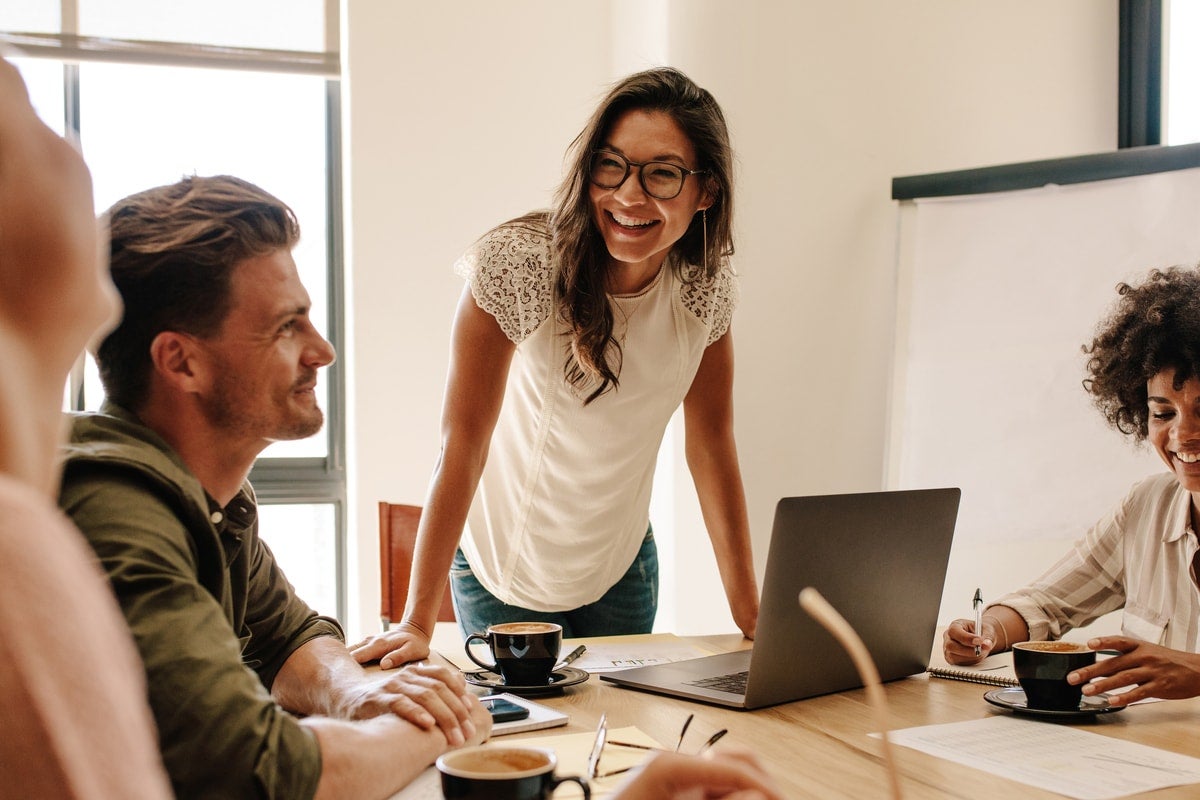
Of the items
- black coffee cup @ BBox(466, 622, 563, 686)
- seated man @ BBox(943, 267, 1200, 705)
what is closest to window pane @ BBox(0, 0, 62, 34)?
black coffee cup @ BBox(466, 622, 563, 686)

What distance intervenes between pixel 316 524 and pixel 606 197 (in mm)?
2063

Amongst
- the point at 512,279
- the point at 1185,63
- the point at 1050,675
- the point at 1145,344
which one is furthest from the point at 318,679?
the point at 1185,63

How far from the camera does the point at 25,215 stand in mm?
359

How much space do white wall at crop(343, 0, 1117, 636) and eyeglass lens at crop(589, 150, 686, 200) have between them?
1154 mm

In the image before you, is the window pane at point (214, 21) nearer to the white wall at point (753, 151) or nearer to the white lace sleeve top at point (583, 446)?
the white wall at point (753, 151)

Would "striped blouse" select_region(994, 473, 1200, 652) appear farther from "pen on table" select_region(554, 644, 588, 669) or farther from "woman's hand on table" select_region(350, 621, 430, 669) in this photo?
"woman's hand on table" select_region(350, 621, 430, 669)

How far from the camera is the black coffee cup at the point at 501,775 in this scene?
83 cm

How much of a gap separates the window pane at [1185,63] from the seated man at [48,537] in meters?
3.42

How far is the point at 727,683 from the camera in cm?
138

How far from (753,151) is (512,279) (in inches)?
55.9

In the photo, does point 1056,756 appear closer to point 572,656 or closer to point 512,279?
point 572,656

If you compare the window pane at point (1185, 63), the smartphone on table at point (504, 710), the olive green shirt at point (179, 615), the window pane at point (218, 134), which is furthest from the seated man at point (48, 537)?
the window pane at point (1185, 63)

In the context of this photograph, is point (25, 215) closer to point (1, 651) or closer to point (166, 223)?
point (1, 651)

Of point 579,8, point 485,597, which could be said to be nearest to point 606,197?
point 485,597
